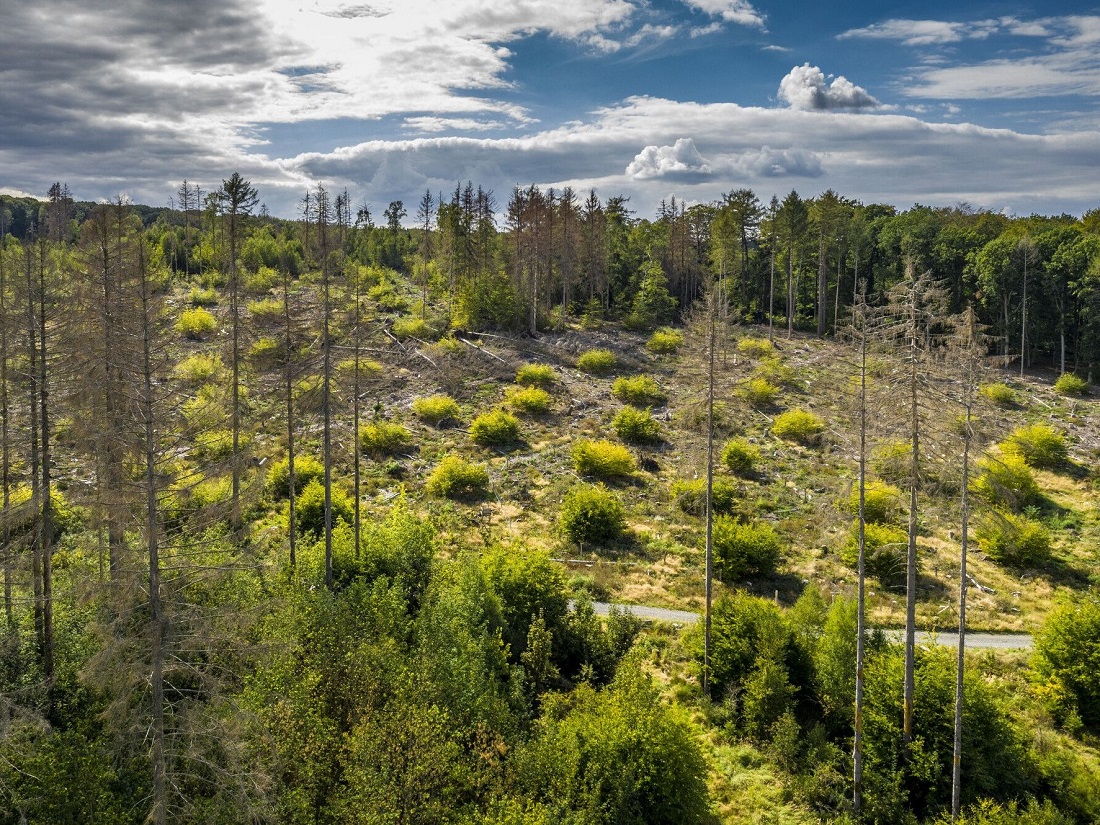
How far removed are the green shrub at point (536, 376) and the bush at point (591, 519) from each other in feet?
64.9

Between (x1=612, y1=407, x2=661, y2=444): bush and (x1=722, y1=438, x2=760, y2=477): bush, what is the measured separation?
521 cm

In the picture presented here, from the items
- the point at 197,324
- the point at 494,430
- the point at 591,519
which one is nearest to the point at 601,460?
the point at 591,519

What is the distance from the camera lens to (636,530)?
34.2 meters

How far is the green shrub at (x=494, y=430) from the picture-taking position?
4337 cm

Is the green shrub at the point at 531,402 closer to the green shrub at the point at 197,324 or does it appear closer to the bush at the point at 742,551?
the bush at the point at 742,551

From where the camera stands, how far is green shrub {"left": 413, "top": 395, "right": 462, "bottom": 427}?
4662 cm

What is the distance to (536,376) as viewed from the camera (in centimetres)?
5191

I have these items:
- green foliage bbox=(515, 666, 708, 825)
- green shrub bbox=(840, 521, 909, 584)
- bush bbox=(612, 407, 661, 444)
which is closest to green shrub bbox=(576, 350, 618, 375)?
bush bbox=(612, 407, 661, 444)

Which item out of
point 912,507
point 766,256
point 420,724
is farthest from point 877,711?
point 766,256

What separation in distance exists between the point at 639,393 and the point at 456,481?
17.9 meters

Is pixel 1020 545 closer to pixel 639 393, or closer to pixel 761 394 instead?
pixel 761 394

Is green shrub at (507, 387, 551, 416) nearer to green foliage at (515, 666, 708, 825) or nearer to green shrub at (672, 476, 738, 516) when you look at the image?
green shrub at (672, 476, 738, 516)

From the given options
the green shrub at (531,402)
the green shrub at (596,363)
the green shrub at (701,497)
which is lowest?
the green shrub at (701,497)

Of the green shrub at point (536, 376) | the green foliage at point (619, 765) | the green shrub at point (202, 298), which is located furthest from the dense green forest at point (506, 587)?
the green shrub at point (202, 298)
